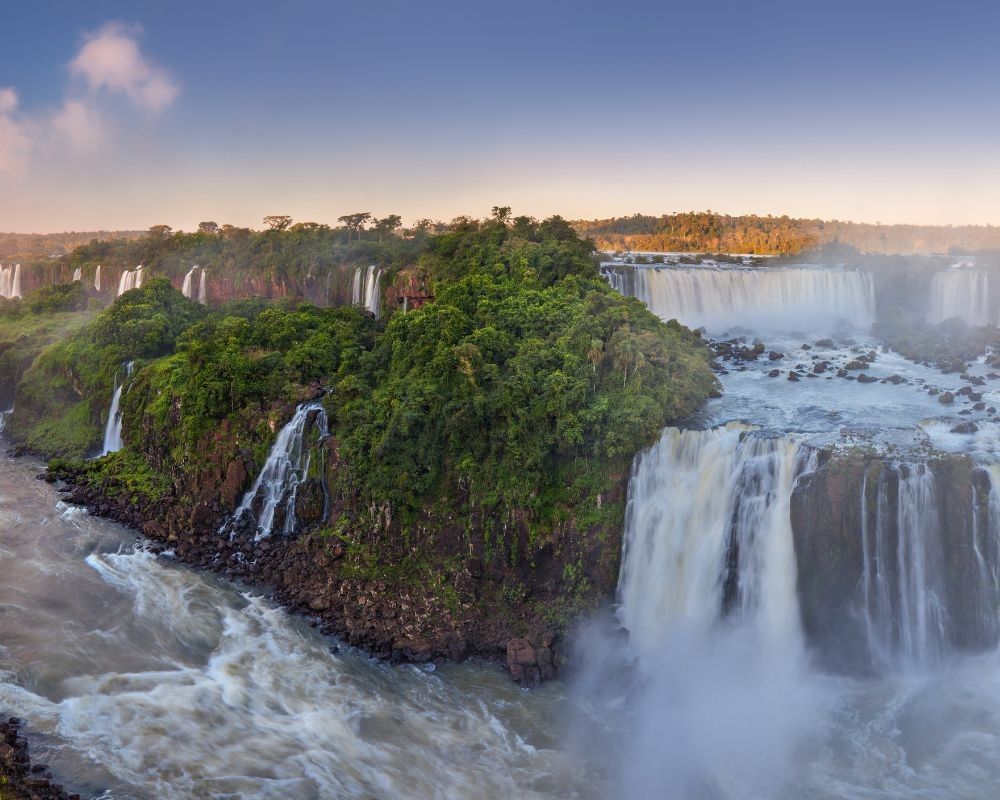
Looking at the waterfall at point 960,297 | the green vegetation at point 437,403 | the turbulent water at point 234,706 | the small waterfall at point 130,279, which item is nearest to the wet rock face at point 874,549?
the green vegetation at point 437,403

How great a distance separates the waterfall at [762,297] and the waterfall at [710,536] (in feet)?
66.2

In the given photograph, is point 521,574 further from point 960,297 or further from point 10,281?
point 10,281

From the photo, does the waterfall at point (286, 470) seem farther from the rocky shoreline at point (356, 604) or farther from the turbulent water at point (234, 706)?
the turbulent water at point (234, 706)

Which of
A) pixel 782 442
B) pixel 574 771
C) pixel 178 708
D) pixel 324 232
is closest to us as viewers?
pixel 574 771

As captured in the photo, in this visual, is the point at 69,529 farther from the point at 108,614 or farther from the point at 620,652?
the point at 620,652

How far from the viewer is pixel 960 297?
3850cm

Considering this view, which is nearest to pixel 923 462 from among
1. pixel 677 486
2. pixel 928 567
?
pixel 928 567

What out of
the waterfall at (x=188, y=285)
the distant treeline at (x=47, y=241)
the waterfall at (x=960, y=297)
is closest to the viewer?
the waterfall at (x=960, y=297)

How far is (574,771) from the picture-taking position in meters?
14.1

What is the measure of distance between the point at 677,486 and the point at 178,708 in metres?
12.6

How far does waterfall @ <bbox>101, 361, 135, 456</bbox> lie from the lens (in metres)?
29.3

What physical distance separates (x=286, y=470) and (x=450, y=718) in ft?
33.3

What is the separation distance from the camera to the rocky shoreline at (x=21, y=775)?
11773mm

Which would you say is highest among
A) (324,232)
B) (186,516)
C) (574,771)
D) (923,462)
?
(324,232)
